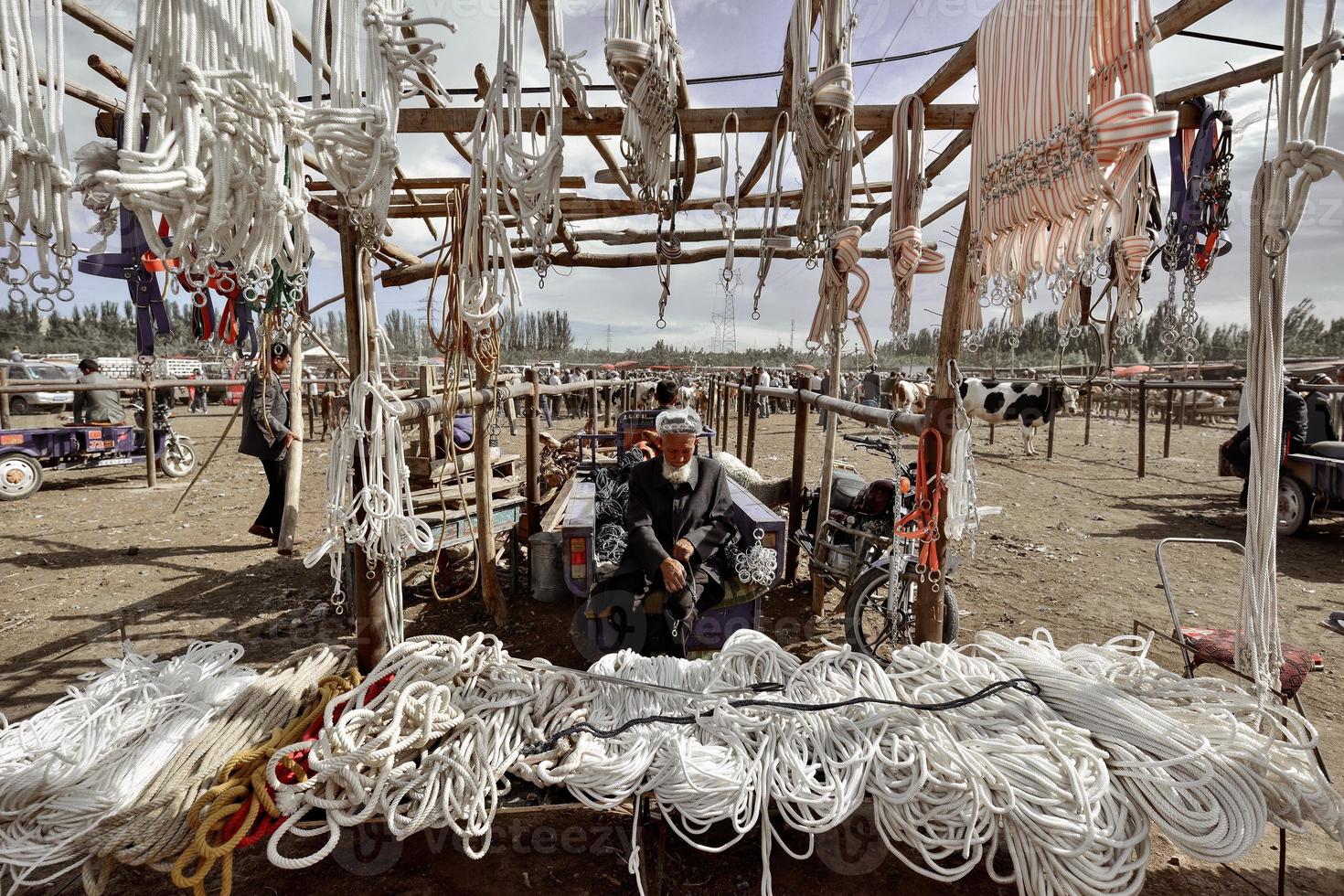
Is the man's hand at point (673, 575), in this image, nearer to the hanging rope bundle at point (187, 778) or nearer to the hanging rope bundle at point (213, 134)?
the hanging rope bundle at point (187, 778)

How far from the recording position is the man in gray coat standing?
5641mm

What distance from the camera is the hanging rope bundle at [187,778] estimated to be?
1745 millimetres

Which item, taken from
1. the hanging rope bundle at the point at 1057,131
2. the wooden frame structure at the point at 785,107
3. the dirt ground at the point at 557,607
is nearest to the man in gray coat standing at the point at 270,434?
the dirt ground at the point at 557,607

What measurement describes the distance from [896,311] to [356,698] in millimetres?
3037

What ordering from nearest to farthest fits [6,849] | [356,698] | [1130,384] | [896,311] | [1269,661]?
[6,849] < [1269,661] < [356,698] < [896,311] < [1130,384]

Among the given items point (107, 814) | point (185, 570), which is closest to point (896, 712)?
point (107, 814)

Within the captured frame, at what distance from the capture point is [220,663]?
2463mm

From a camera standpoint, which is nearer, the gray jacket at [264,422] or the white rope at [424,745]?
the white rope at [424,745]

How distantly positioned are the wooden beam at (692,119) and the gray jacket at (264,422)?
4096mm

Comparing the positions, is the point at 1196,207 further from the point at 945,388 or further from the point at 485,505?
the point at 485,505

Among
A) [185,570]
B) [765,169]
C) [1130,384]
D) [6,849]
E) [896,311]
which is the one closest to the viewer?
[6,849]

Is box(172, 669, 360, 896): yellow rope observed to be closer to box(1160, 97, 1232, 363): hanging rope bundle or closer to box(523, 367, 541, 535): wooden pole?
box(523, 367, 541, 535): wooden pole

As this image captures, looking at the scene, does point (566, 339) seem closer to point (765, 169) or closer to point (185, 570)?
point (765, 169)

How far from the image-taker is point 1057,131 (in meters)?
1.91
